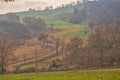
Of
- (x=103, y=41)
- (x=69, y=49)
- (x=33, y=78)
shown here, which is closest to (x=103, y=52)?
(x=103, y=41)

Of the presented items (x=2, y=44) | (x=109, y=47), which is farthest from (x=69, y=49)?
(x=2, y=44)

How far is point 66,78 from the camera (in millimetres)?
48625

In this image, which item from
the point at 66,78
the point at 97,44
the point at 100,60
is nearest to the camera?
the point at 66,78

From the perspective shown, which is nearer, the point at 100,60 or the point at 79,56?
the point at 100,60

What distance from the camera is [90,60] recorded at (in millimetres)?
111375

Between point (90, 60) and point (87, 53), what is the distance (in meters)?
4.06

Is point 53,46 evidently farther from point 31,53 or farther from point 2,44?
point 2,44

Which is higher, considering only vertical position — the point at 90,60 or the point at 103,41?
the point at 103,41

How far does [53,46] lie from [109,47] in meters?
73.1

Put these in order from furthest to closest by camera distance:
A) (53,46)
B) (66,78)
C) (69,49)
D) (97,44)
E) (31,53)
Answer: (53,46) → (31,53) → (69,49) → (97,44) → (66,78)

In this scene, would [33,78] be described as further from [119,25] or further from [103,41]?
[119,25]

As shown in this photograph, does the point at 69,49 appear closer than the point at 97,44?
No

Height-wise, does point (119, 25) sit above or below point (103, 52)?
above

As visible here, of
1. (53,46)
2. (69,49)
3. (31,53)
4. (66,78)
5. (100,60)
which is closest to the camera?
(66,78)
